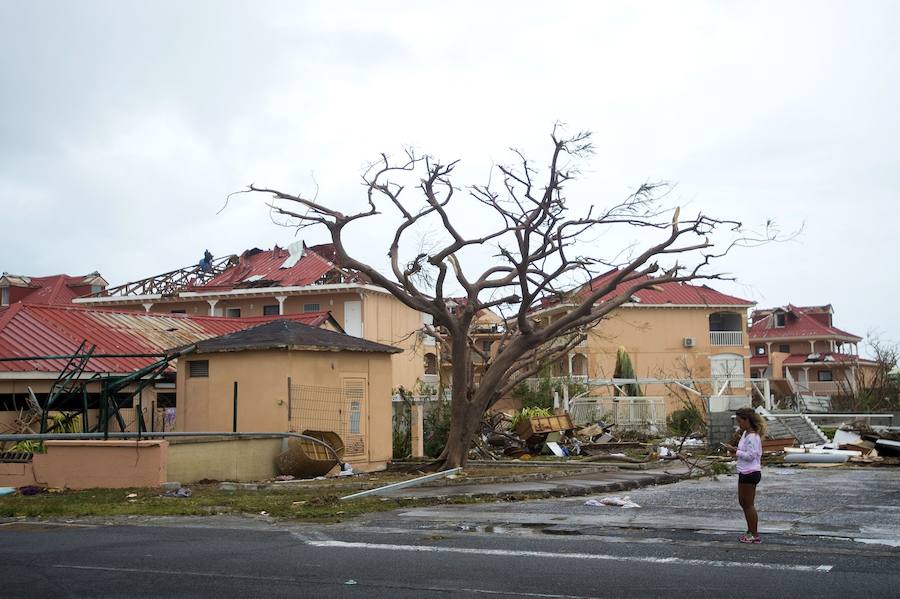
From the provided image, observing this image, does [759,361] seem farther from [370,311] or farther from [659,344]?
[370,311]

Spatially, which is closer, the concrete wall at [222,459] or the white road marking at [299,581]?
the white road marking at [299,581]

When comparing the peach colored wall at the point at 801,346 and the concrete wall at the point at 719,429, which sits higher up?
the peach colored wall at the point at 801,346

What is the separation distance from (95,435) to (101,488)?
980 mm

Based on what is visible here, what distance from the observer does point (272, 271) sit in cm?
5247

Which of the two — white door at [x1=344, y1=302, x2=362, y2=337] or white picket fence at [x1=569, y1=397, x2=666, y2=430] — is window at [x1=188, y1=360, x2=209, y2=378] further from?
white door at [x1=344, y1=302, x2=362, y2=337]

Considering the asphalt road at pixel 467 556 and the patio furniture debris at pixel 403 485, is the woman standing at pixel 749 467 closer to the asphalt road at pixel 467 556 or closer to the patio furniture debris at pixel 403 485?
the asphalt road at pixel 467 556

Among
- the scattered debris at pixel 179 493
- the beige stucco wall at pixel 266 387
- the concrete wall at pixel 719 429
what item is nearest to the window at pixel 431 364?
the concrete wall at pixel 719 429

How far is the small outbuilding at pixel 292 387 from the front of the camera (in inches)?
886

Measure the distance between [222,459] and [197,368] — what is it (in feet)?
14.5

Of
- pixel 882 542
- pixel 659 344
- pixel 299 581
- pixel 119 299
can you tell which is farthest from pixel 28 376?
pixel 659 344

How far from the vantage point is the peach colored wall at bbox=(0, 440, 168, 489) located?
58.4ft

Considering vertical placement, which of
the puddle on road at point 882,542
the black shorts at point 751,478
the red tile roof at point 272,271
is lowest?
the puddle on road at point 882,542

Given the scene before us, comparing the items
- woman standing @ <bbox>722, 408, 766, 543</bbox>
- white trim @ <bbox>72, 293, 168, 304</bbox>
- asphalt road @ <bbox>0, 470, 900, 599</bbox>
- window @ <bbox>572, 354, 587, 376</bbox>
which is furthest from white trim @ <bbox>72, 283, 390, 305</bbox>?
woman standing @ <bbox>722, 408, 766, 543</bbox>

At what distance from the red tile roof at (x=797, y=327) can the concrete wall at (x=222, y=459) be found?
6193cm
